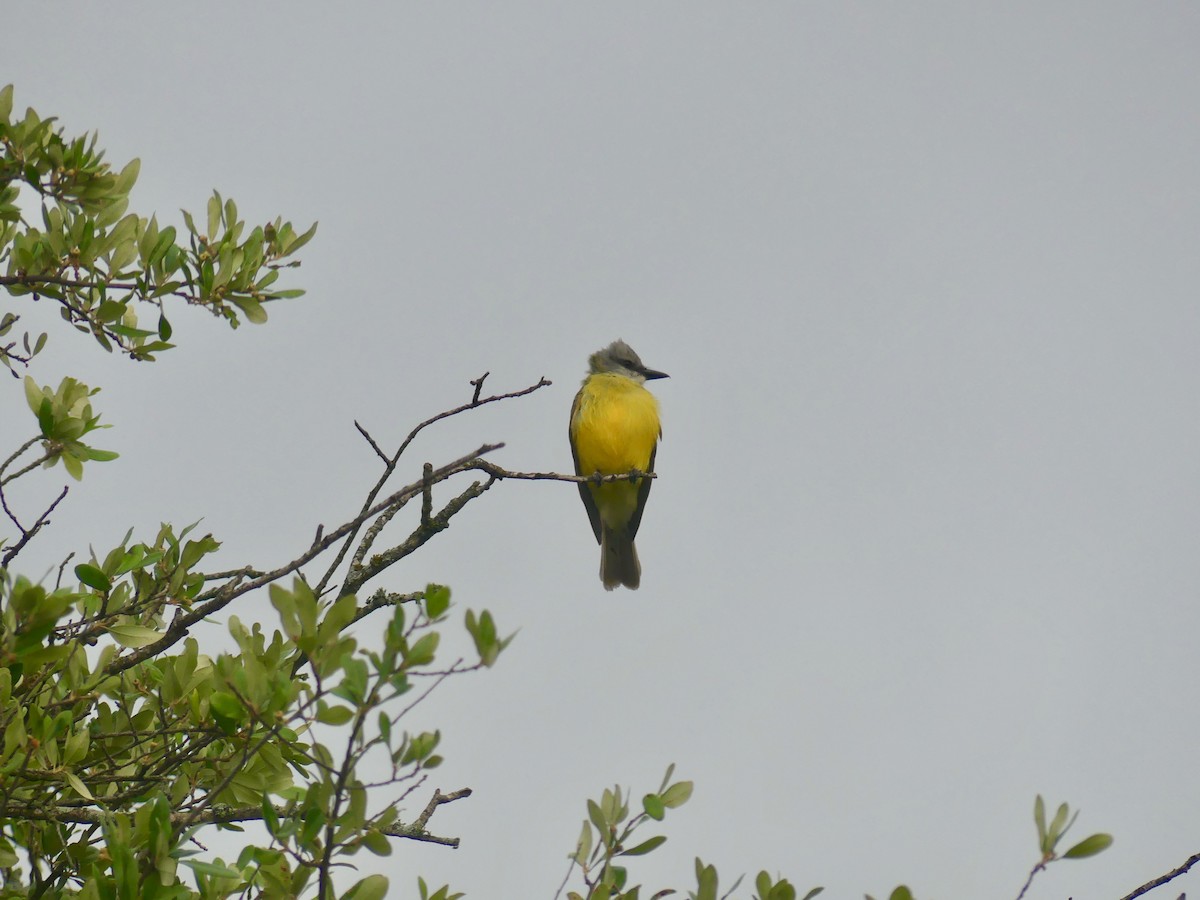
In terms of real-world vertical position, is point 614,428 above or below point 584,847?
above

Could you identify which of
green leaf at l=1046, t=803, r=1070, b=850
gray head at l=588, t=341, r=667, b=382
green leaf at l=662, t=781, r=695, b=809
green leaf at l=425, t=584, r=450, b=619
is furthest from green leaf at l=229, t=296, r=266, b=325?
gray head at l=588, t=341, r=667, b=382

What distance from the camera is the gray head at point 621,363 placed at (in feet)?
33.9

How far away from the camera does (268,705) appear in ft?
8.73

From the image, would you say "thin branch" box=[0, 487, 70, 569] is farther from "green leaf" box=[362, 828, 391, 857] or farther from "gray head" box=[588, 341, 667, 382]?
"gray head" box=[588, 341, 667, 382]

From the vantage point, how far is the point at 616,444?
30.1 ft

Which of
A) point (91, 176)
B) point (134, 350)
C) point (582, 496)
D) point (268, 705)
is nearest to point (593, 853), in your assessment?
point (268, 705)

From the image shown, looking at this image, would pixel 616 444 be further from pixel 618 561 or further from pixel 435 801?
pixel 435 801

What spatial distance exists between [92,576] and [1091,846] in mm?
2954

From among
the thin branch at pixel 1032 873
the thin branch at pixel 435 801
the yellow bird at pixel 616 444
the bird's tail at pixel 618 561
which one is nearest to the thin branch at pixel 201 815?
the thin branch at pixel 435 801

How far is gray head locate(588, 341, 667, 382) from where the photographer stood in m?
10.3

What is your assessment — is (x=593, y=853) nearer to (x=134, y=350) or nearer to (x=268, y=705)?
(x=268, y=705)

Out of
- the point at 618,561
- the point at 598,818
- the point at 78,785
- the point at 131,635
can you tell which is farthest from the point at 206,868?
the point at 618,561

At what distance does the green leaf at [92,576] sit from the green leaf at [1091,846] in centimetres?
290

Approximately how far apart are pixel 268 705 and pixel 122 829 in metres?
0.55
